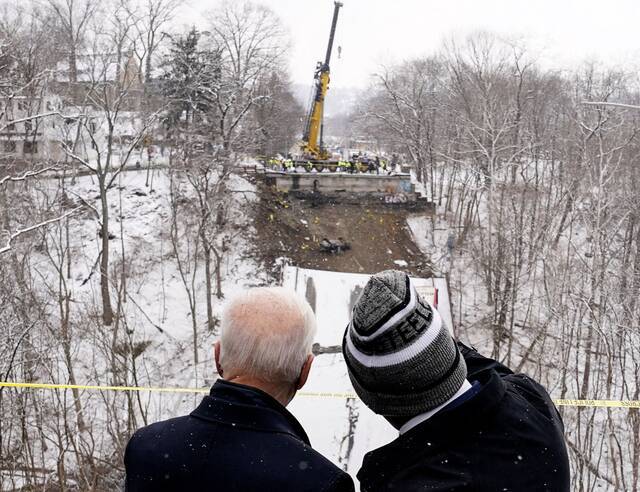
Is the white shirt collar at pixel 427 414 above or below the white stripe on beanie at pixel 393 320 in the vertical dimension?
below

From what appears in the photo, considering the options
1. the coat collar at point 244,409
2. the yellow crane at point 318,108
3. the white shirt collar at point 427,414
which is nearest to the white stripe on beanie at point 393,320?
the white shirt collar at point 427,414

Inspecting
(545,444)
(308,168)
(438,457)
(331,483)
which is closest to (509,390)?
(545,444)

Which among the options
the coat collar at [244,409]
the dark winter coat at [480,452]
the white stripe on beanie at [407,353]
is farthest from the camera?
the coat collar at [244,409]

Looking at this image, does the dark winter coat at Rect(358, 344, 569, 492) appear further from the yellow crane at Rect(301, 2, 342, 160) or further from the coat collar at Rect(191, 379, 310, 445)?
the yellow crane at Rect(301, 2, 342, 160)

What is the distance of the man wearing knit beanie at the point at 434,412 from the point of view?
4.54ft

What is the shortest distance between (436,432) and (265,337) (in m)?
0.63

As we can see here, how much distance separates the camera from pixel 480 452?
139 centimetres

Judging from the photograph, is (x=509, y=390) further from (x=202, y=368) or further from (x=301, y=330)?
(x=202, y=368)

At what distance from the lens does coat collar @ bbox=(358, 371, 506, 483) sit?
144cm

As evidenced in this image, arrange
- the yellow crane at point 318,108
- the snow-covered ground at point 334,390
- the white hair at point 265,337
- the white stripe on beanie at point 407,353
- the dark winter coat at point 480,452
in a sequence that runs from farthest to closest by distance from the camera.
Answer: the yellow crane at point 318,108
the snow-covered ground at point 334,390
the white hair at point 265,337
the white stripe on beanie at point 407,353
the dark winter coat at point 480,452

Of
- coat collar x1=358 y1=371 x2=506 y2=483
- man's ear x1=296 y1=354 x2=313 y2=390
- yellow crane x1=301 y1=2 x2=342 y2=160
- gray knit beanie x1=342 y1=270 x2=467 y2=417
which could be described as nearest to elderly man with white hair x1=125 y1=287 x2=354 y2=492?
man's ear x1=296 y1=354 x2=313 y2=390

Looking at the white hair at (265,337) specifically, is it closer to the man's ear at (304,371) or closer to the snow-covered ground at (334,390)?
the man's ear at (304,371)

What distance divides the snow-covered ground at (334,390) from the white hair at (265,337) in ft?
25.2

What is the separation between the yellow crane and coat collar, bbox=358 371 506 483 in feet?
87.5
